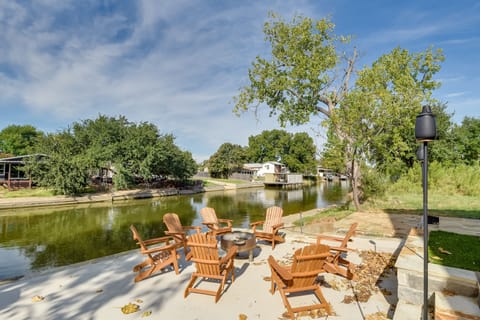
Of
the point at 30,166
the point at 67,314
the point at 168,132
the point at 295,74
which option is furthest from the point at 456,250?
the point at 168,132

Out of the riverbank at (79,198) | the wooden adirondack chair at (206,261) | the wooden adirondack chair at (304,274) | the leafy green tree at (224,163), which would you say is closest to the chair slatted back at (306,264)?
the wooden adirondack chair at (304,274)

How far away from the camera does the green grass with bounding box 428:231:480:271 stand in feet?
10.6

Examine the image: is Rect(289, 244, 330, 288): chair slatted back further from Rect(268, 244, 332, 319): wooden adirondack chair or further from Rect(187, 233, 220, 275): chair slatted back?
Rect(187, 233, 220, 275): chair slatted back

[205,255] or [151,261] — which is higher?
[205,255]

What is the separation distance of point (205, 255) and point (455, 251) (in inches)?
155

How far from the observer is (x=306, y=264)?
3061mm

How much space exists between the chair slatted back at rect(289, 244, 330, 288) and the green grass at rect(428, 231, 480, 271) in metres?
1.60

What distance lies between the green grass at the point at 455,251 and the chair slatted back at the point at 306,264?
5.24 feet

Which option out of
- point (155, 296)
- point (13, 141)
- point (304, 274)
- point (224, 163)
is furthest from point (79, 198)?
point (13, 141)

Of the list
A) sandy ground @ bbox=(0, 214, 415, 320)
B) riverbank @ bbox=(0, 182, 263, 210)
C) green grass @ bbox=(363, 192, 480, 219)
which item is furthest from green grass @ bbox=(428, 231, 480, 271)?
riverbank @ bbox=(0, 182, 263, 210)

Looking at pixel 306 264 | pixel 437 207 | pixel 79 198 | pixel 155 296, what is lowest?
pixel 79 198

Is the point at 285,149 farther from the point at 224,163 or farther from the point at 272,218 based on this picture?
the point at 272,218

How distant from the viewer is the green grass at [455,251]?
3.24m

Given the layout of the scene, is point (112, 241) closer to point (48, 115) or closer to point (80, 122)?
point (80, 122)
